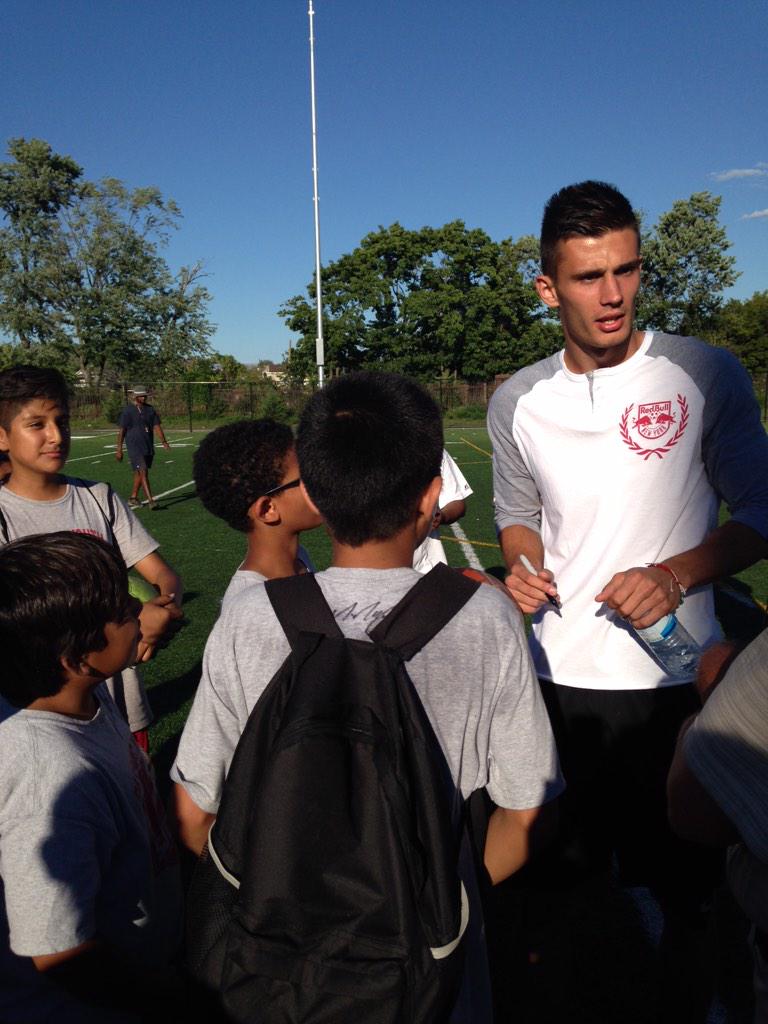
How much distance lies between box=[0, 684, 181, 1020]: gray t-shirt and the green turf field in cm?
277

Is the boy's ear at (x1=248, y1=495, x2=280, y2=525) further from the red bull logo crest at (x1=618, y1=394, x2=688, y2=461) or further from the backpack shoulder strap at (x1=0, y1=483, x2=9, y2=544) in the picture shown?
the red bull logo crest at (x1=618, y1=394, x2=688, y2=461)

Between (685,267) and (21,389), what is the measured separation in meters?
58.8

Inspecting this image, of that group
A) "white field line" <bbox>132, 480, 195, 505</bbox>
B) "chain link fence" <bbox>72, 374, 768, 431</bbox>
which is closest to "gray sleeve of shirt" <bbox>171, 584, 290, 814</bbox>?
"white field line" <bbox>132, 480, 195, 505</bbox>

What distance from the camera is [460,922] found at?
1.33 meters

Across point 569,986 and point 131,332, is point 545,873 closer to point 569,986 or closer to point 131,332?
point 569,986

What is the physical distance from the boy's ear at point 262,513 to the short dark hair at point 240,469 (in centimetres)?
2

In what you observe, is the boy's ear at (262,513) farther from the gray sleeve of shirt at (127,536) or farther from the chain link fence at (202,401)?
the chain link fence at (202,401)

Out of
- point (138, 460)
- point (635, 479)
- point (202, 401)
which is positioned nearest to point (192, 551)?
point (138, 460)

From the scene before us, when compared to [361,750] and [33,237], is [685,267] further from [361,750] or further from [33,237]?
[361,750]

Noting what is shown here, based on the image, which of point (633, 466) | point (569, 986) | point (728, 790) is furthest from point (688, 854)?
point (728, 790)

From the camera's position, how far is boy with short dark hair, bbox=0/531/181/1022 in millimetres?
1561

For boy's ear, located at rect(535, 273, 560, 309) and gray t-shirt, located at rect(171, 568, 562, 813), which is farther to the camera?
boy's ear, located at rect(535, 273, 560, 309)

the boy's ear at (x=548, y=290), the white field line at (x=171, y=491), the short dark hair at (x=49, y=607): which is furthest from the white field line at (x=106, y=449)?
the short dark hair at (x=49, y=607)

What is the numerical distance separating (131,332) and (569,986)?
2002 inches
